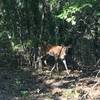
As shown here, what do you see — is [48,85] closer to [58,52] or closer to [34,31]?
[58,52]

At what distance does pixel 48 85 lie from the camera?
38.9ft

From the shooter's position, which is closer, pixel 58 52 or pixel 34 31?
pixel 58 52

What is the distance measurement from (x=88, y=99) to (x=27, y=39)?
3596mm

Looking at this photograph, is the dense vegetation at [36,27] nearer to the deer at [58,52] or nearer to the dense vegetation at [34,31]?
the dense vegetation at [34,31]

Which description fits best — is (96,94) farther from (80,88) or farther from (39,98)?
(39,98)

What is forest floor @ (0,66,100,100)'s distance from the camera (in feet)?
36.1

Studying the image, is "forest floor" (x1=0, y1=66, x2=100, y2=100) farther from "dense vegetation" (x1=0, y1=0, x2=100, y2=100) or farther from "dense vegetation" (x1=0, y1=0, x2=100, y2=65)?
"dense vegetation" (x1=0, y1=0, x2=100, y2=65)

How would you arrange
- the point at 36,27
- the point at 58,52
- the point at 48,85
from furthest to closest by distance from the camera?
1. the point at 36,27
2. the point at 58,52
3. the point at 48,85

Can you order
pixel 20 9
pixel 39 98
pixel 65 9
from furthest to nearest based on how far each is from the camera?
pixel 20 9, pixel 39 98, pixel 65 9

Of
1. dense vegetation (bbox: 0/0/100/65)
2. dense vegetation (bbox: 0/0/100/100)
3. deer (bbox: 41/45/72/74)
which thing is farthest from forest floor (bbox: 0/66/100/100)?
dense vegetation (bbox: 0/0/100/65)

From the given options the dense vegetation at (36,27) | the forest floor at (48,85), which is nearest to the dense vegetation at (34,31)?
the dense vegetation at (36,27)

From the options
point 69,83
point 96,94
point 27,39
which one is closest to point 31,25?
point 27,39

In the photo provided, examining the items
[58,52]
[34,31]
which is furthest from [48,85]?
[34,31]

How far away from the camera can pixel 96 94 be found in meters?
11.1
